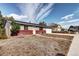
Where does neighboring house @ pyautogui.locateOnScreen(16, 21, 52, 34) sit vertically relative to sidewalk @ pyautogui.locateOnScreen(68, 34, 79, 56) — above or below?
above

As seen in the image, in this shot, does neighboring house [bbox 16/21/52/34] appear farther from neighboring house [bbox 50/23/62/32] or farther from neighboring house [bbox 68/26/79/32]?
neighboring house [bbox 68/26/79/32]

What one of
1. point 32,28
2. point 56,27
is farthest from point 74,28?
point 32,28

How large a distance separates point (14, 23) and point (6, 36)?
0.16 m

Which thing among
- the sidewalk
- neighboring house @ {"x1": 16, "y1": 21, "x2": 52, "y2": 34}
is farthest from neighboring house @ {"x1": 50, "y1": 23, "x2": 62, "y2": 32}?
the sidewalk

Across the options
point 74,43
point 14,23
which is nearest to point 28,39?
point 14,23

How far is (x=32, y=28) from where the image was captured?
1.57 meters

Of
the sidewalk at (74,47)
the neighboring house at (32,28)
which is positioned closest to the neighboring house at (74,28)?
the sidewalk at (74,47)

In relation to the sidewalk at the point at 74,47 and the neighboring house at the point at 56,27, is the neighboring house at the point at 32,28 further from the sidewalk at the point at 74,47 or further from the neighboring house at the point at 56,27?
the sidewalk at the point at 74,47

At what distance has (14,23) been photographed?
1548 millimetres

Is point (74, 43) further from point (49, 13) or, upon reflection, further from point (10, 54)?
point (10, 54)

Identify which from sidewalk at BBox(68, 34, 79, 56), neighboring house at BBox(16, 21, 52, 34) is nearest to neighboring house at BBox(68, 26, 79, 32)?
sidewalk at BBox(68, 34, 79, 56)

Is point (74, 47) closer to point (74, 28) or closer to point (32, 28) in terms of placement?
point (74, 28)

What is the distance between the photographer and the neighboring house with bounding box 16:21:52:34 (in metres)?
1.54

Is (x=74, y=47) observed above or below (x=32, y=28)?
below
